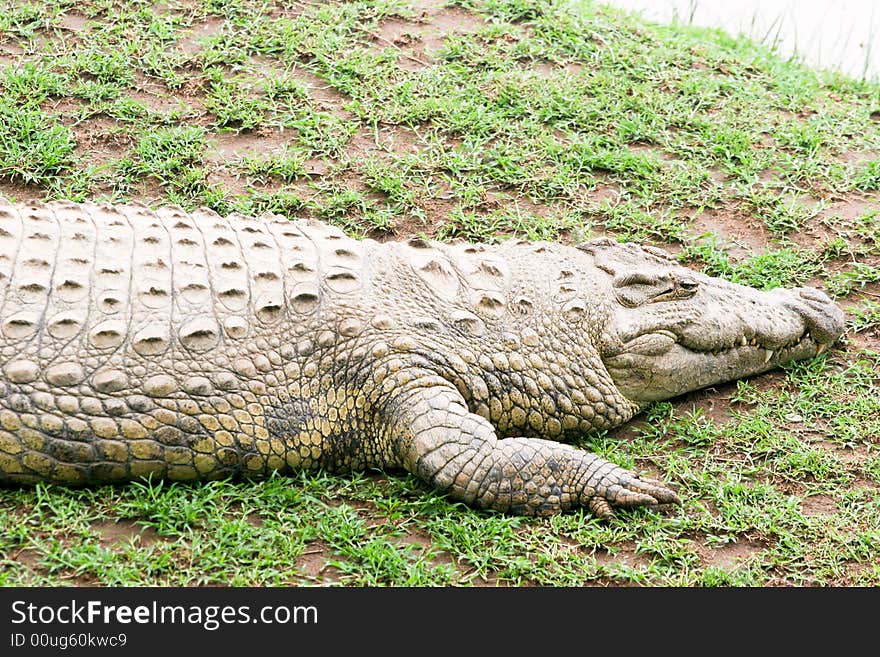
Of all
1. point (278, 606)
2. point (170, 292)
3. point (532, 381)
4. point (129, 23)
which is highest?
point (129, 23)

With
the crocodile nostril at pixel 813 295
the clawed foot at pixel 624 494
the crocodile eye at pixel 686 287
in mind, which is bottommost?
the clawed foot at pixel 624 494

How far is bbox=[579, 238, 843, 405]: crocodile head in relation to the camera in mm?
4996

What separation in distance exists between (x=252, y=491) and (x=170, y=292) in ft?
2.79

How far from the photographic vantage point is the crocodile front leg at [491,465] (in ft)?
14.3

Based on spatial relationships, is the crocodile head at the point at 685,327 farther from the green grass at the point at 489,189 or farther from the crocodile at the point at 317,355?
the green grass at the point at 489,189

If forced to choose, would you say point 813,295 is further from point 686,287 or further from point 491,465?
point 491,465

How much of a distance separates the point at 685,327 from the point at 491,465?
1283 mm

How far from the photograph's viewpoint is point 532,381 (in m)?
4.75

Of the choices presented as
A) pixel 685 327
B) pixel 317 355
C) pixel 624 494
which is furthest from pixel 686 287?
pixel 317 355

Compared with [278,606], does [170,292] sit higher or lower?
higher

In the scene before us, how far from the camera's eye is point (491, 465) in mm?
4363

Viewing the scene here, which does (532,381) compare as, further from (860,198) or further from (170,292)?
Result: (860,198)

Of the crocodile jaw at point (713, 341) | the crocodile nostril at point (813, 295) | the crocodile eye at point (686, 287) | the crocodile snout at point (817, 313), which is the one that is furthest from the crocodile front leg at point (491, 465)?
the crocodile nostril at point (813, 295)

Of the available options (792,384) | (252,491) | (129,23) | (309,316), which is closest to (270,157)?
(129,23)
